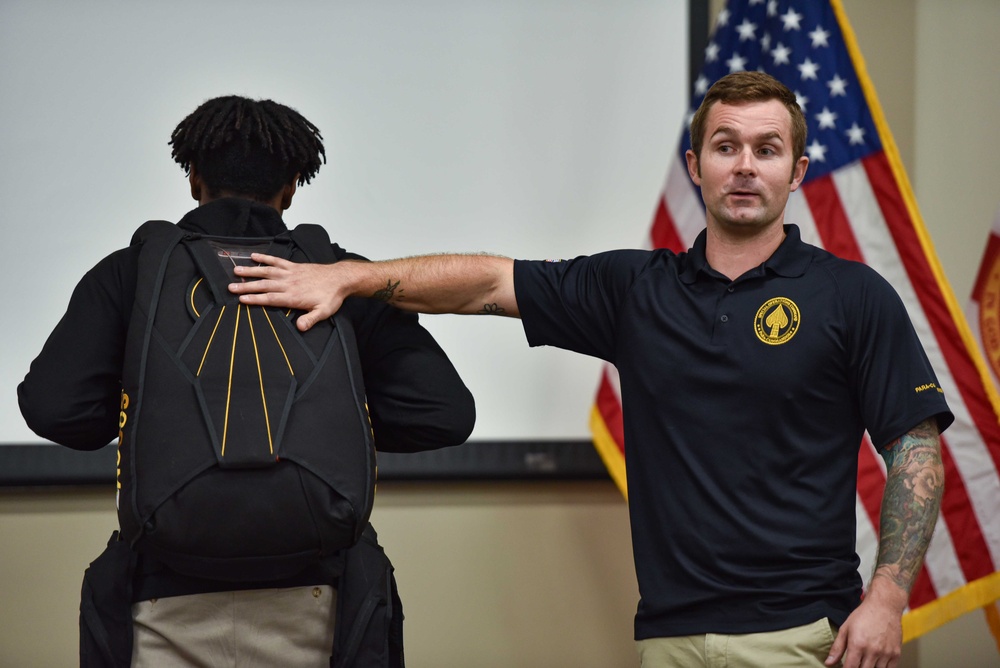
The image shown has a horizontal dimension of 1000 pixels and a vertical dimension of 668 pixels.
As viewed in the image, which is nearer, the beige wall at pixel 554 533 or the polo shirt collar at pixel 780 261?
the polo shirt collar at pixel 780 261

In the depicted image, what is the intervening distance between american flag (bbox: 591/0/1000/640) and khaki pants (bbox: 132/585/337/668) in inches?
50.2

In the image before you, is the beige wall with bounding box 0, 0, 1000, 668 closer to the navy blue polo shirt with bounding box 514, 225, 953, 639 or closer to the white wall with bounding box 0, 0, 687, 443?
the white wall with bounding box 0, 0, 687, 443

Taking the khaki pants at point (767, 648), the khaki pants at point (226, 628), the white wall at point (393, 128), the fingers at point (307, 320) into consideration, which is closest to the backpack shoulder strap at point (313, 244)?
the fingers at point (307, 320)

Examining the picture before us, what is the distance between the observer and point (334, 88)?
2.75 metres

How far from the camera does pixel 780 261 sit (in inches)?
62.9

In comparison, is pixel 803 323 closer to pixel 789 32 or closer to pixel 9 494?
pixel 789 32

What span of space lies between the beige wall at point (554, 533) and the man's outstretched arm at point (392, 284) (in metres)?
1.10

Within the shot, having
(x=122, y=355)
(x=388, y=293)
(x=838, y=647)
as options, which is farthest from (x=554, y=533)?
(x=122, y=355)

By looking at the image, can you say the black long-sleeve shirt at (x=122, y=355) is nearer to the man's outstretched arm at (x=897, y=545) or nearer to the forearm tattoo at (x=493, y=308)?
the forearm tattoo at (x=493, y=308)

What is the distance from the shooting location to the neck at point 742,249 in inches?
64.0

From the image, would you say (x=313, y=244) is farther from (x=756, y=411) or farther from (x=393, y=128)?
(x=393, y=128)

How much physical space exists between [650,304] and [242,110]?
27.4 inches

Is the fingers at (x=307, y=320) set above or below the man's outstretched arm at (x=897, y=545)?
above

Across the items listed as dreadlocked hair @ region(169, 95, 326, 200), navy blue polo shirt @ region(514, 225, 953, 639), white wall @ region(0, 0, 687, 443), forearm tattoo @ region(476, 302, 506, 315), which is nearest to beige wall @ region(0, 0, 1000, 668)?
white wall @ region(0, 0, 687, 443)
